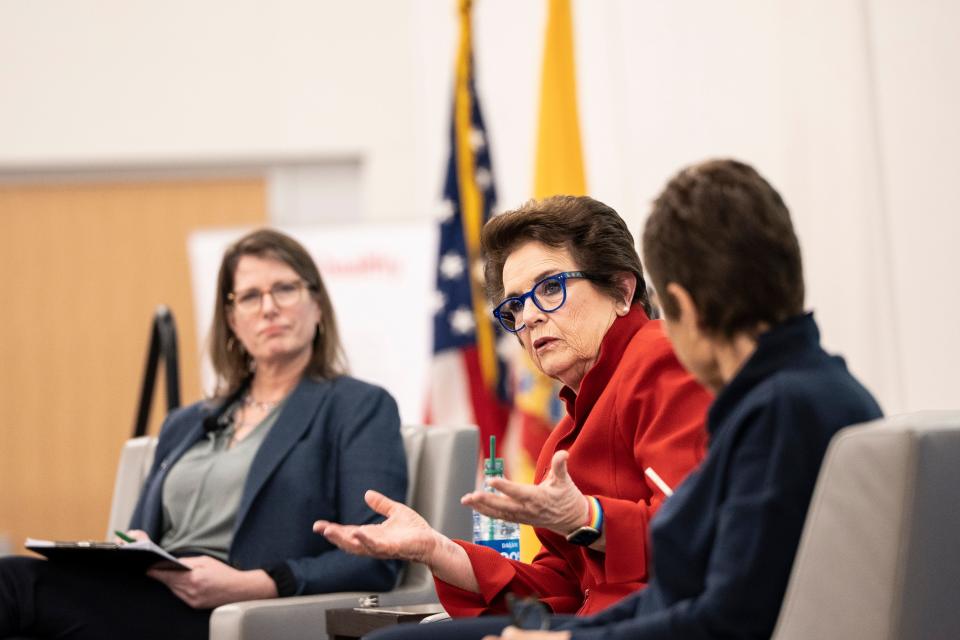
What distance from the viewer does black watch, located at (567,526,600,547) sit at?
170 centimetres

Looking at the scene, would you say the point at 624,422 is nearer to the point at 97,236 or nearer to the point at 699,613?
the point at 699,613

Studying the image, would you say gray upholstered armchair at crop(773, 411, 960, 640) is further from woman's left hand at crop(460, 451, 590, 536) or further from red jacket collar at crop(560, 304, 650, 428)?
red jacket collar at crop(560, 304, 650, 428)

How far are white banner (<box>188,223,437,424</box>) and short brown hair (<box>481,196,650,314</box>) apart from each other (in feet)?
11.6

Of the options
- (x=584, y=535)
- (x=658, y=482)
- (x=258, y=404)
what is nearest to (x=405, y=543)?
(x=584, y=535)

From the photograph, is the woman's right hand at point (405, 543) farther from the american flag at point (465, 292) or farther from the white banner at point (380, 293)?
the white banner at point (380, 293)

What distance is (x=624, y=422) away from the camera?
6.12ft

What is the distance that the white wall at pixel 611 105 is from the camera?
2764 mm

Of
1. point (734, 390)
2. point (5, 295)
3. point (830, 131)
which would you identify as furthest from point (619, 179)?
point (5, 295)

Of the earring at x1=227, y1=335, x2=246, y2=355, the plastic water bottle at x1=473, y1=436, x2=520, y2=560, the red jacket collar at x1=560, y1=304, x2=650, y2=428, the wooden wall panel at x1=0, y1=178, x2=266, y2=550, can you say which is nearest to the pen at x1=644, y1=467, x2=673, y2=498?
the red jacket collar at x1=560, y1=304, x2=650, y2=428

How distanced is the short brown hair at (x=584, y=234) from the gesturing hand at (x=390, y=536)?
489 mm

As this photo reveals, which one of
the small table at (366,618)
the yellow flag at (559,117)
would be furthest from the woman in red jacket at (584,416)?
the yellow flag at (559,117)

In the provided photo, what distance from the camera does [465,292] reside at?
203 inches

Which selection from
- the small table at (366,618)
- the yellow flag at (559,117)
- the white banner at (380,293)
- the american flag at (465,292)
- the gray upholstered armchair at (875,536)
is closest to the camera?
the gray upholstered armchair at (875,536)

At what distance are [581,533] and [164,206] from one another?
19.2 ft
